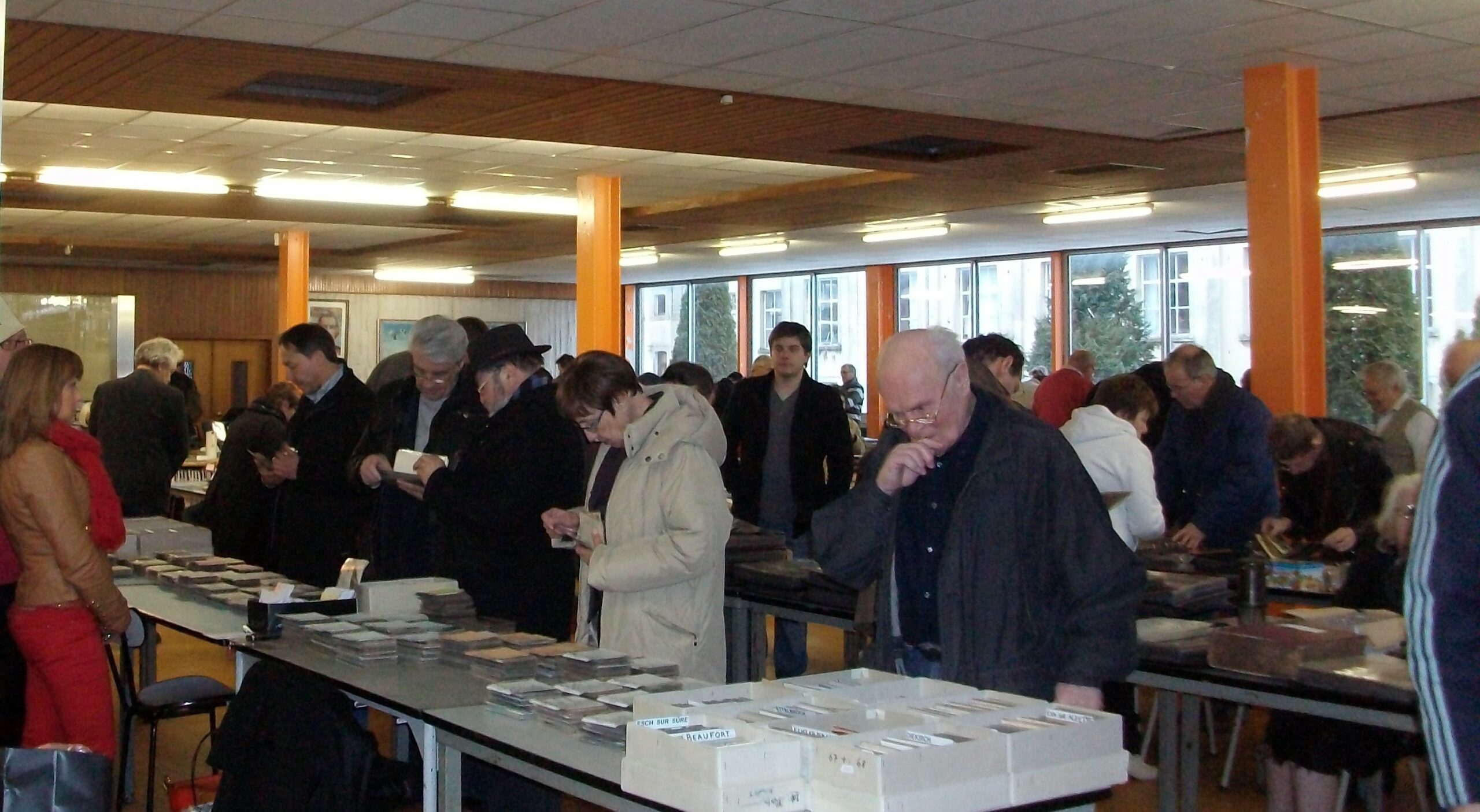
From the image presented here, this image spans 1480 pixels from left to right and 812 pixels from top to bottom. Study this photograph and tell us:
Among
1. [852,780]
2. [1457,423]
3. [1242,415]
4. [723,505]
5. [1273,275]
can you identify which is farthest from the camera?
[1273,275]

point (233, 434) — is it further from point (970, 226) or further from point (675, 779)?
point (970, 226)

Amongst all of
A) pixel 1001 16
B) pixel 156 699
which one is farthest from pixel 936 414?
pixel 1001 16

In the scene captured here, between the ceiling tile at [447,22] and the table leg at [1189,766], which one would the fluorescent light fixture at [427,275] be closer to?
the ceiling tile at [447,22]

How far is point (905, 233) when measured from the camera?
14.6 meters

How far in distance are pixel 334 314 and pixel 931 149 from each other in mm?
13503

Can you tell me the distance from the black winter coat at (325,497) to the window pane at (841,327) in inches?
561

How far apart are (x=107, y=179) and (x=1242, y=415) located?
8.38 m

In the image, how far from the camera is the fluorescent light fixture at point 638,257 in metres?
16.7

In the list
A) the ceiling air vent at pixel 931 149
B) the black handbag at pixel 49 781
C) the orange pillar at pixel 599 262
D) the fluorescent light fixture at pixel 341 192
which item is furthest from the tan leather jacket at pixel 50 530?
the fluorescent light fixture at pixel 341 192

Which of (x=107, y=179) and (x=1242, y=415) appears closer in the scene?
(x=1242, y=415)

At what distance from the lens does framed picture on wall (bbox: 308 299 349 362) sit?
20.7m

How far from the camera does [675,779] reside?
226cm

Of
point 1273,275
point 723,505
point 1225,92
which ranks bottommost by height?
point 723,505

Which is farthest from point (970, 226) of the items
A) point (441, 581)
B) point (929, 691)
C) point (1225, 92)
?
point (929, 691)
